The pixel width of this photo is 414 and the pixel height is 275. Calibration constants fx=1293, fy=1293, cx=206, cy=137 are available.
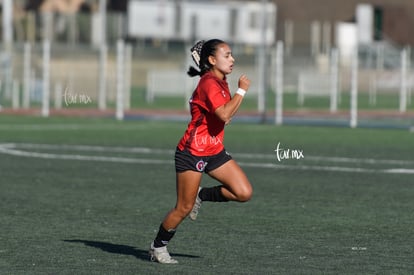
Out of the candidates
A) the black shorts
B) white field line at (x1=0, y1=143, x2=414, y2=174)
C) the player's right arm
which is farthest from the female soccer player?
white field line at (x1=0, y1=143, x2=414, y2=174)

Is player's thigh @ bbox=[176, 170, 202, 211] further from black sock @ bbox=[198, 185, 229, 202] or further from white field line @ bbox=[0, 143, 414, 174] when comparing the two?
white field line @ bbox=[0, 143, 414, 174]

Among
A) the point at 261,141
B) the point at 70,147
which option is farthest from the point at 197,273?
the point at 261,141

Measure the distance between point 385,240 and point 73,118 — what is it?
2693 cm

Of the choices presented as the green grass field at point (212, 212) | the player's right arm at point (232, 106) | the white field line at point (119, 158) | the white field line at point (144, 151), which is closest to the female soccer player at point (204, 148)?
the player's right arm at point (232, 106)

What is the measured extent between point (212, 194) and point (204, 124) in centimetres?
68

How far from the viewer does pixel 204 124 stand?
10.4 meters

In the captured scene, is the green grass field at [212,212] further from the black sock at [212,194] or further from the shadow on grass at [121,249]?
the black sock at [212,194]

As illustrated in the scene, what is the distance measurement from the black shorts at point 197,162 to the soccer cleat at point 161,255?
2.18 feet

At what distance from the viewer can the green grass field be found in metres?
10.6

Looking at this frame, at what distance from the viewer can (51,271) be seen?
32.8ft

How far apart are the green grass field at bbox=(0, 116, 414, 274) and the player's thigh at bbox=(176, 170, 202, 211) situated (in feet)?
1.57

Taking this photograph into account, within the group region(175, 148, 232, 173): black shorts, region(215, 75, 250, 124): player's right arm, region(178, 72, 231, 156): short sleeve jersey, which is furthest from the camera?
region(175, 148, 232, 173): black shorts

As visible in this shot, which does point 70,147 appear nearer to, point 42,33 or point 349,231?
point 349,231

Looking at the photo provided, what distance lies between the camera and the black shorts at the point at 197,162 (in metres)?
10.4
